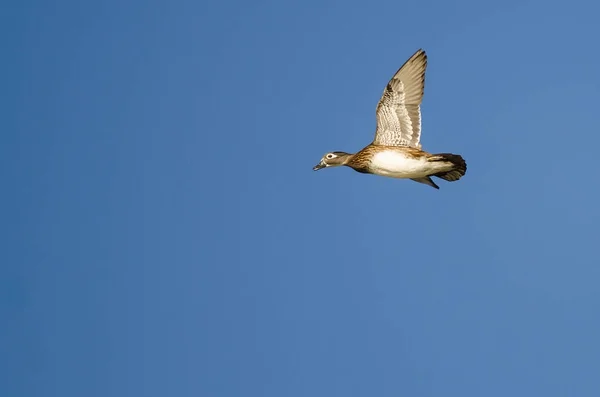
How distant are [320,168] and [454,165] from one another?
3.72 meters

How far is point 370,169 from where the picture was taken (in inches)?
877

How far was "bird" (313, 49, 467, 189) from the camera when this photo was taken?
21.9 metres

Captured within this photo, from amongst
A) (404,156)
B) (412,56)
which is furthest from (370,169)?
(412,56)

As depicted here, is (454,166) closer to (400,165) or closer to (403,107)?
(400,165)

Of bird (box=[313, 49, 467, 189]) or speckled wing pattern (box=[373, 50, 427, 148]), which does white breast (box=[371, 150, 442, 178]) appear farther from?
speckled wing pattern (box=[373, 50, 427, 148])

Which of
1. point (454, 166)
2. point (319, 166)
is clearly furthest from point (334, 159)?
point (454, 166)

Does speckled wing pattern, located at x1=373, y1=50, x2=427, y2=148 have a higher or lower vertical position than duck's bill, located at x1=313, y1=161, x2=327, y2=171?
higher

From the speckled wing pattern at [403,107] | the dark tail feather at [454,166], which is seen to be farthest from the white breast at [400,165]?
the speckled wing pattern at [403,107]

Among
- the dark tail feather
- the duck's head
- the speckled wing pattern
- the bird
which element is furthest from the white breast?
the duck's head

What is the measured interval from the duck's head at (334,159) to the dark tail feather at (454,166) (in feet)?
7.67

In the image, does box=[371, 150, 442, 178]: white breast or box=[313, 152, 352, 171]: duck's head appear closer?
box=[371, 150, 442, 178]: white breast

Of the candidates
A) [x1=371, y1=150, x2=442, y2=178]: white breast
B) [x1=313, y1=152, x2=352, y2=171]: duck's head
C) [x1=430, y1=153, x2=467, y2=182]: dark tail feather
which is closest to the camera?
[x1=430, y1=153, x2=467, y2=182]: dark tail feather

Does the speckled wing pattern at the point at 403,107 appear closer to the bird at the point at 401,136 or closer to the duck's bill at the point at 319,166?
the bird at the point at 401,136

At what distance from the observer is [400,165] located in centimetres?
2194
